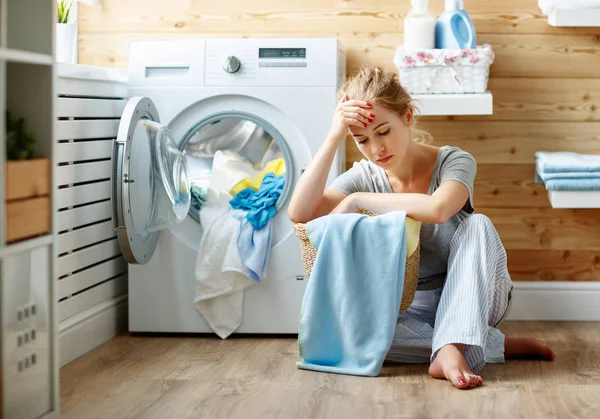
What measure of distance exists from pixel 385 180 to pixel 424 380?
0.58 m

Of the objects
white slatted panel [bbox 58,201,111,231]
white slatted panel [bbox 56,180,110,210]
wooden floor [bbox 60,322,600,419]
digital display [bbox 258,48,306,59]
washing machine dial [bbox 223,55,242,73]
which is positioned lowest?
wooden floor [bbox 60,322,600,419]

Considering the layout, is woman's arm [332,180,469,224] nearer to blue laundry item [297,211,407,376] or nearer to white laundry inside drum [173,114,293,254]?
blue laundry item [297,211,407,376]

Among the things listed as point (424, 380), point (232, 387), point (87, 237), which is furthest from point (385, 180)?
point (87, 237)

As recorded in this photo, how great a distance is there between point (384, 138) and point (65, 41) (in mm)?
1171

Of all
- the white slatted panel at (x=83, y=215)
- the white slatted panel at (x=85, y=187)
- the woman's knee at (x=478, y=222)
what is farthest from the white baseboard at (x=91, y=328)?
the woman's knee at (x=478, y=222)

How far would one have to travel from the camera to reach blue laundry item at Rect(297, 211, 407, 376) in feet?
7.02

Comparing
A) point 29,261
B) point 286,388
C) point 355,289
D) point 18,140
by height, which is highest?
point 18,140

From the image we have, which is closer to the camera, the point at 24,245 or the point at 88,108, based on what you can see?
the point at 24,245

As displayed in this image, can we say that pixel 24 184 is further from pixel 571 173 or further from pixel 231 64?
pixel 571 173

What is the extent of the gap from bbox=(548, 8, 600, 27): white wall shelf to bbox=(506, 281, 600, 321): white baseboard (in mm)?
886

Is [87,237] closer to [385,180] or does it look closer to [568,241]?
[385,180]

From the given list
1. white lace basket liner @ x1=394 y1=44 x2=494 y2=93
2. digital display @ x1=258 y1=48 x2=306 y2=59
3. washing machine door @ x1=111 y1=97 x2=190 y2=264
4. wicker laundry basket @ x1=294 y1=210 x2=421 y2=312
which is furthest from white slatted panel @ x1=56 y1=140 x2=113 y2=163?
white lace basket liner @ x1=394 y1=44 x2=494 y2=93

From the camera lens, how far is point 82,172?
2.47m

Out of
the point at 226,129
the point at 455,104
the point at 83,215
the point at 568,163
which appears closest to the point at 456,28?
the point at 455,104
